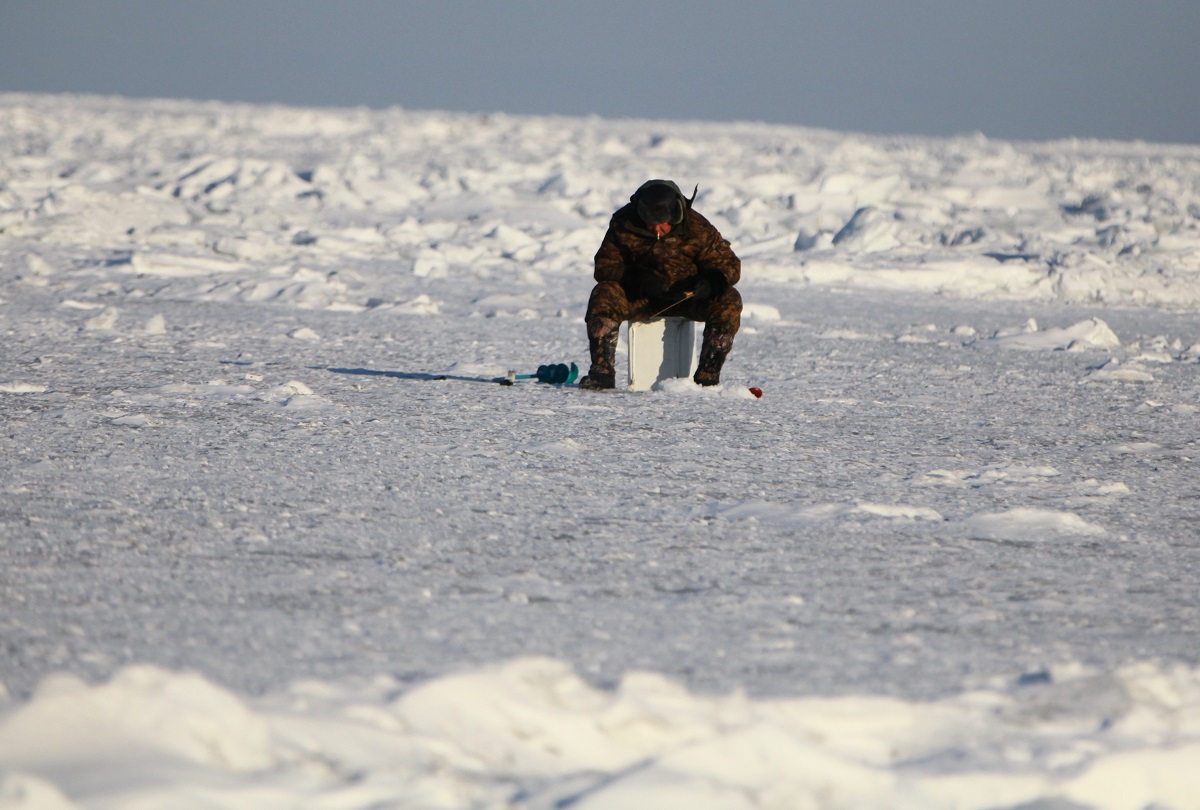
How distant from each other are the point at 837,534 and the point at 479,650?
1228 millimetres

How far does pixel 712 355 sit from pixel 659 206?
679mm

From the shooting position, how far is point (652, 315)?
577 cm

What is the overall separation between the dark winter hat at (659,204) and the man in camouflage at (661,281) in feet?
0.13

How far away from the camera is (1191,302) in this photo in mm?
11984

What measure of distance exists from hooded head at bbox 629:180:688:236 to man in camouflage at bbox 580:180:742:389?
0.04 feet

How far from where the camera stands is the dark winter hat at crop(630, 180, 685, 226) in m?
5.53

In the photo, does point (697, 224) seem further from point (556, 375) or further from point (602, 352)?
point (556, 375)

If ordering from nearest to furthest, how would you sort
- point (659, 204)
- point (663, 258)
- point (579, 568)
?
point (579, 568) → point (659, 204) → point (663, 258)

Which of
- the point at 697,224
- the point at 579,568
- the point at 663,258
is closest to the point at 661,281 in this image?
the point at 663,258

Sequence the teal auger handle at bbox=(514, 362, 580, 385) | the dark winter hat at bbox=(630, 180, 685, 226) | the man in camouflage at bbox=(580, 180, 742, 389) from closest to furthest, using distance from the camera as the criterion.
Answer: the dark winter hat at bbox=(630, 180, 685, 226)
the man in camouflage at bbox=(580, 180, 742, 389)
the teal auger handle at bbox=(514, 362, 580, 385)

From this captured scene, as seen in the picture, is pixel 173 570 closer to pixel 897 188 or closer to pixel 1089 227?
pixel 1089 227

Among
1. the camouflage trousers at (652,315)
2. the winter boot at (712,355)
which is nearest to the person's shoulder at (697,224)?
the camouflage trousers at (652,315)

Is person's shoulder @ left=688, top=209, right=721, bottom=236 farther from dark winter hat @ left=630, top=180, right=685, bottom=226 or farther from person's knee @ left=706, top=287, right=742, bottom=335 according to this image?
person's knee @ left=706, top=287, right=742, bottom=335

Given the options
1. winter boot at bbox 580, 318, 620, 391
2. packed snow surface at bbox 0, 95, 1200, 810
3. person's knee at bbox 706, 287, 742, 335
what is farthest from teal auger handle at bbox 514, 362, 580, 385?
person's knee at bbox 706, 287, 742, 335
